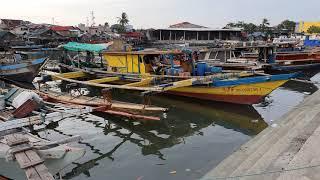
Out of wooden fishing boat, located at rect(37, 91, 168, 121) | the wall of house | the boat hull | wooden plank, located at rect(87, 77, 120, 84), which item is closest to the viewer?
wooden fishing boat, located at rect(37, 91, 168, 121)

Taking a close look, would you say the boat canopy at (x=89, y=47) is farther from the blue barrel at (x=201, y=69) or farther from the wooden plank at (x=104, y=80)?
the blue barrel at (x=201, y=69)

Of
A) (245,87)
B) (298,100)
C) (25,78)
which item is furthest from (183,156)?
(25,78)

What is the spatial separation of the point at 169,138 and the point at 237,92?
4.52 meters

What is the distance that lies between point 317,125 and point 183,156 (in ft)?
12.3

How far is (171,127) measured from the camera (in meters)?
11.5

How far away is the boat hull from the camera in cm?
1319

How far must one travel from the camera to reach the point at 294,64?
25.8 m

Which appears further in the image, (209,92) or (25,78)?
(25,78)

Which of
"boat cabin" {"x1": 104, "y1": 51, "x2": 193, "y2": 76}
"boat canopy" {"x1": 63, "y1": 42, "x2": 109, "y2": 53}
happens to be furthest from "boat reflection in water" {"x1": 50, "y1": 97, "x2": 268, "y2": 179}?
"boat canopy" {"x1": 63, "y1": 42, "x2": 109, "y2": 53}

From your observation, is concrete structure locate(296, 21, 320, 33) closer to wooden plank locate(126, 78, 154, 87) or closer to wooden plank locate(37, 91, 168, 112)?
wooden plank locate(126, 78, 154, 87)

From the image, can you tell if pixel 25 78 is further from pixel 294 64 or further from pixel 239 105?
pixel 294 64

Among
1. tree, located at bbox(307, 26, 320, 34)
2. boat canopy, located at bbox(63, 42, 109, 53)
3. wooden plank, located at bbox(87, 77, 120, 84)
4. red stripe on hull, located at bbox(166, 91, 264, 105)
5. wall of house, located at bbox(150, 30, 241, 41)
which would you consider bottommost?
red stripe on hull, located at bbox(166, 91, 264, 105)

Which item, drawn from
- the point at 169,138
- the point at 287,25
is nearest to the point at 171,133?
the point at 169,138

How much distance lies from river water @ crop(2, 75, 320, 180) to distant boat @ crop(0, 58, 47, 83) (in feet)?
32.1
